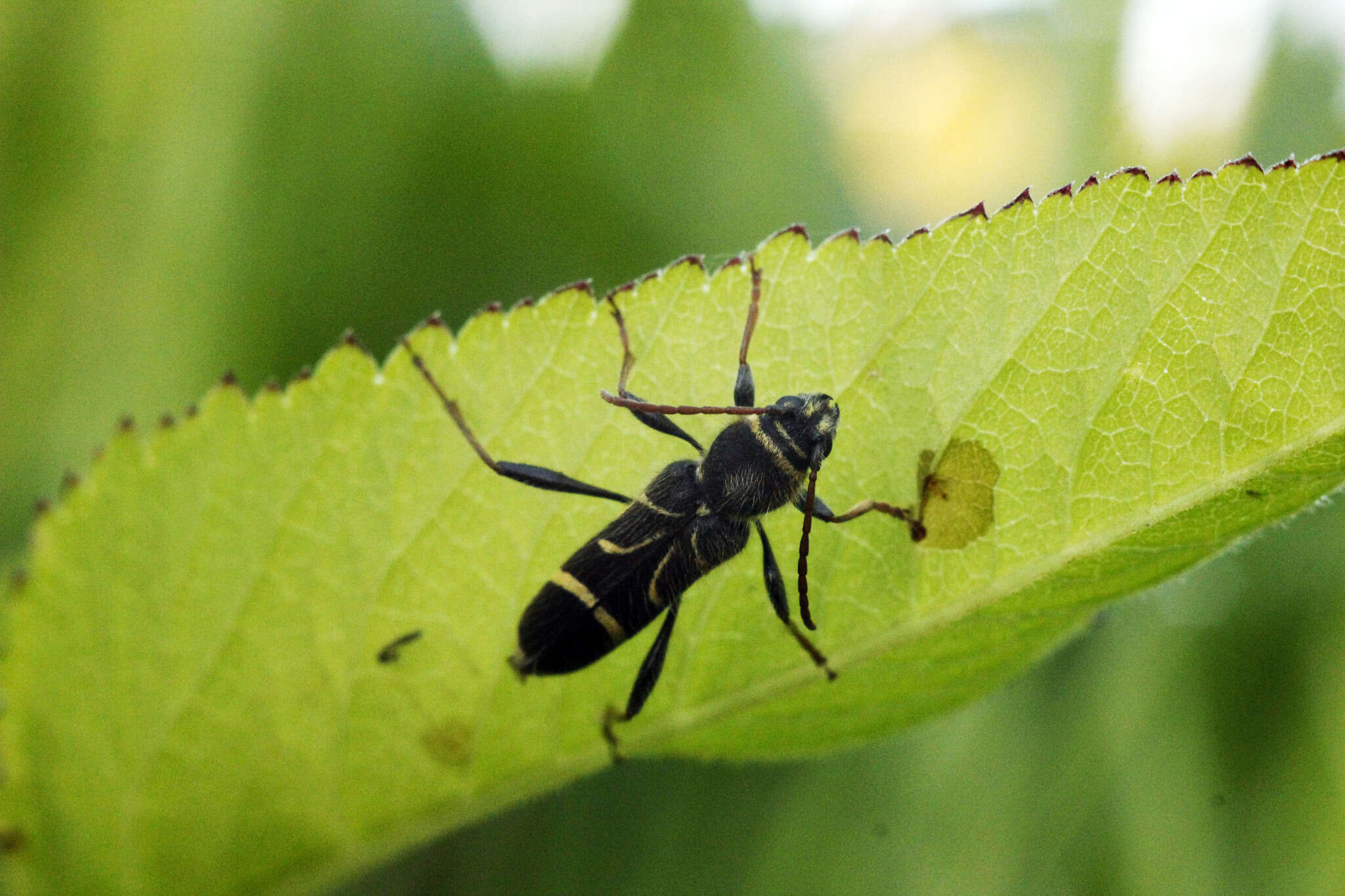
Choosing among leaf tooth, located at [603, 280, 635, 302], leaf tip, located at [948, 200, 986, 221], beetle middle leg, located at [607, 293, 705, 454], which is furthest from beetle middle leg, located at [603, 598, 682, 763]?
leaf tip, located at [948, 200, 986, 221]

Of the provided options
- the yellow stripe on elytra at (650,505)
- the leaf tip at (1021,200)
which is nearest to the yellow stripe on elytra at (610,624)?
the yellow stripe on elytra at (650,505)

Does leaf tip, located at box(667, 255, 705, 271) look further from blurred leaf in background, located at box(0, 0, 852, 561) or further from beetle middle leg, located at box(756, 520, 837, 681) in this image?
blurred leaf in background, located at box(0, 0, 852, 561)

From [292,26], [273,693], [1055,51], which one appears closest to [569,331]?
[273,693]

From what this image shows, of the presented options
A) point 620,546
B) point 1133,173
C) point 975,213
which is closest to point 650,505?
point 620,546

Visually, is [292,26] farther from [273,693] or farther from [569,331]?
[273,693]

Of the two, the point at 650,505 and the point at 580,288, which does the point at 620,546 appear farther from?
the point at 580,288

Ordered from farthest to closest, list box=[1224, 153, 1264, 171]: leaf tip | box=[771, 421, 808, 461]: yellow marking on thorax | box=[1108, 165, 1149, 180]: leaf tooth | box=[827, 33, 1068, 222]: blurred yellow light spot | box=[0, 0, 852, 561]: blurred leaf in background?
box=[827, 33, 1068, 222]: blurred yellow light spot
box=[0, 0, 852, 561]: blurred leaf in background
box=[771, 421, 808, 461]: yellow marking on thorax
box=[1108, 165, 1149, 180]: leaf tooth
box=[1224, 153, 1264, 171]: leaf tip

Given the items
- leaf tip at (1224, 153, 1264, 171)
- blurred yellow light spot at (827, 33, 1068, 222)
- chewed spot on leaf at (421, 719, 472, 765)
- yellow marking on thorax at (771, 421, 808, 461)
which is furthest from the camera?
blurred yellow light spot at (827, 33, 1068, 222)
